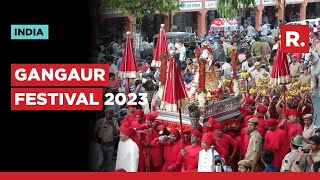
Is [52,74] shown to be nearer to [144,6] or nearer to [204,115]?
[144,6]

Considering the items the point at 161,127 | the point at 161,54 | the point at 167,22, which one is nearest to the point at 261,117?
the point at 161,127

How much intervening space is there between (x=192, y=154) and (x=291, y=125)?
2.16ft

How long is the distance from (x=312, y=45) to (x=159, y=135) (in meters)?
1.10

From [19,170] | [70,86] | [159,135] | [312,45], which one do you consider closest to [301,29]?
[312,45]

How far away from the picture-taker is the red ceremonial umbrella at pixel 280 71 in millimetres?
5312

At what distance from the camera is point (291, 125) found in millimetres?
5348

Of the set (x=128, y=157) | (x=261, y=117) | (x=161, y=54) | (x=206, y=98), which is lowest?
(x=128, y=157)

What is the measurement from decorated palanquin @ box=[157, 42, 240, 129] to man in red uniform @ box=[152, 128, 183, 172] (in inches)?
2.6

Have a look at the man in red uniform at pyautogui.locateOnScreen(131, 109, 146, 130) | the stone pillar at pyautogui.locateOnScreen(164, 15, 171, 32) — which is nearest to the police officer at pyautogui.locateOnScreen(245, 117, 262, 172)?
the man in red uniform at pyautogui.locateOnScreen(131, 109, 146, 130)

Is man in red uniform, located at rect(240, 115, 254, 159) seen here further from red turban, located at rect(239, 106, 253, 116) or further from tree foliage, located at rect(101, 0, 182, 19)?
tree foliage, located at rect(101, 0, 182, 19)

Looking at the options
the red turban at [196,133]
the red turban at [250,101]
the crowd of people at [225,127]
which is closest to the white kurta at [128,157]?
the crowd of people at [225,127]

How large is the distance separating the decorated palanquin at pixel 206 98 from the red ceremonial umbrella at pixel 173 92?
0.04 m

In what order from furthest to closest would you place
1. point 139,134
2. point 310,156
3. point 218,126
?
point 139,134 → point 218,126 → point 310,156

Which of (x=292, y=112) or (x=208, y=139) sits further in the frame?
(x=292, y=112)
